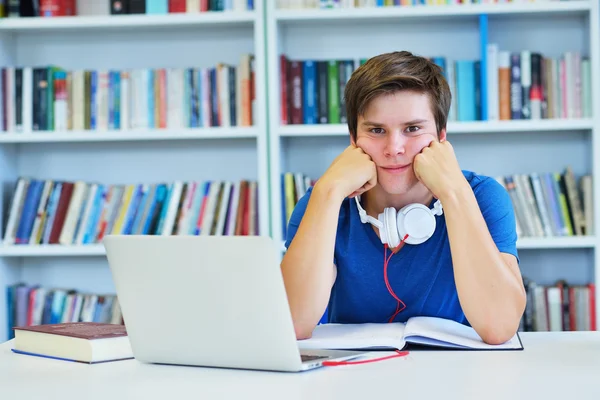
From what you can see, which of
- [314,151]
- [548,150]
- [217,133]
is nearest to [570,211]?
[548,150]

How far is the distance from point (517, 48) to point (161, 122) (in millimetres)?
1353

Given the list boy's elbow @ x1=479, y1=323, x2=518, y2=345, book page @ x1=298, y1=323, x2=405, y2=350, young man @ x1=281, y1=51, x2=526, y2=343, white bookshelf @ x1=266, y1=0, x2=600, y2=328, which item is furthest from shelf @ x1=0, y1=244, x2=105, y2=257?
boy's elbow @ x1=479, y1=323, x2=518, y2=345

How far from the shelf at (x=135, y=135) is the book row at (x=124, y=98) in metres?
0.04

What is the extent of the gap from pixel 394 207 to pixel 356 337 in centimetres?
45

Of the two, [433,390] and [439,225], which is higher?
[439,225]

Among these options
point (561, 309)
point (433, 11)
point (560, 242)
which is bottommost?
point (561, 309)

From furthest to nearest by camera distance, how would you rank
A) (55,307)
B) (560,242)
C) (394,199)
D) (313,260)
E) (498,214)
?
(55,307) → (560,242) → (394,199) → (498,214) → (313,260)

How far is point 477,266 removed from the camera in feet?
4.57

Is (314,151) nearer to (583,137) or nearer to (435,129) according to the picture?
(583,137)

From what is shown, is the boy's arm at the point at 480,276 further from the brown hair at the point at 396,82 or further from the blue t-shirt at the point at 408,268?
the brown hair at the point at 396,82

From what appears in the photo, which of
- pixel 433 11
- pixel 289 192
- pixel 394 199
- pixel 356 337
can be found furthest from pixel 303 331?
pixel 433 11

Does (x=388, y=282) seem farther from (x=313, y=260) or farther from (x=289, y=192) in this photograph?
(x=289, y=192)

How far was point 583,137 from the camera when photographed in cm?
296

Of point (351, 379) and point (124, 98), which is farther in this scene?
point (124, 98)
